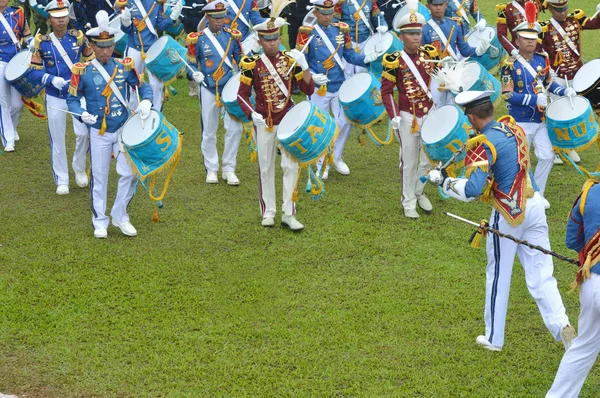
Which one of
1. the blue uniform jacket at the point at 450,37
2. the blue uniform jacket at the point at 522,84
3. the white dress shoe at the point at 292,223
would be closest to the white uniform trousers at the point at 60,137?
the white dress shoe at the point at 292,223

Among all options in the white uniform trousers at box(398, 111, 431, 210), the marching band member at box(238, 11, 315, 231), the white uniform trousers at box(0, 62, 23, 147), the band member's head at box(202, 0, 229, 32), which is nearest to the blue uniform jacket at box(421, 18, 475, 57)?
the white uniform trousers at box(398, 111, 431, 210)

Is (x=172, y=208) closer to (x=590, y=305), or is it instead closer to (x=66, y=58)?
(x=66, y=58)

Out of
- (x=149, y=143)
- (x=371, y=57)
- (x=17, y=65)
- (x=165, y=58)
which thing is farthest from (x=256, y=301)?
(x=17, y=65)

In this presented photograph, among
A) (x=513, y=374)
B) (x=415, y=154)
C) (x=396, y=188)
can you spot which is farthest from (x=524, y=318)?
(x=396, y=188)

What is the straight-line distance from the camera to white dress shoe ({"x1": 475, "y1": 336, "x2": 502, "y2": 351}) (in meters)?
7.03

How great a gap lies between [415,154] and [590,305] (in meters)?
4.38

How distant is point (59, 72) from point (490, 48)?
5761 mm

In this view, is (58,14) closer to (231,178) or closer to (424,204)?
(231,178)

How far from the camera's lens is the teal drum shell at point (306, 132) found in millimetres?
8805

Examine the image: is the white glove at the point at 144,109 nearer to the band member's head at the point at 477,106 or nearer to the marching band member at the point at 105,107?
the marching band member at the point at 105,107

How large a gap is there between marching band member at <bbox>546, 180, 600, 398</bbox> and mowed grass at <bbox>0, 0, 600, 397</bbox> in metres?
0.60

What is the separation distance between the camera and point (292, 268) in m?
8.65

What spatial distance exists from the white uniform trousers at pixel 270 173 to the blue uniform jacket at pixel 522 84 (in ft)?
8.22

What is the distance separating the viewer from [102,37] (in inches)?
355
